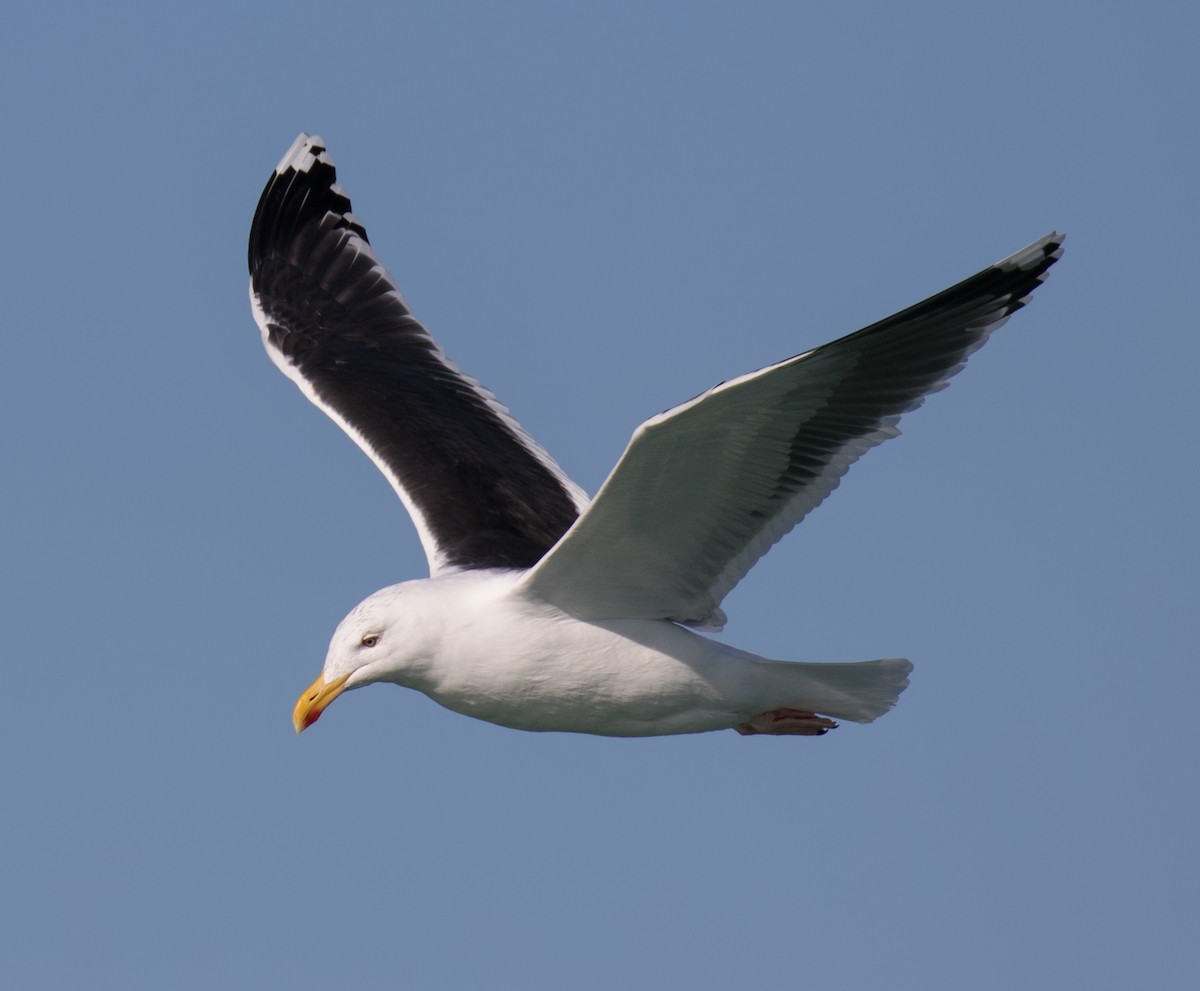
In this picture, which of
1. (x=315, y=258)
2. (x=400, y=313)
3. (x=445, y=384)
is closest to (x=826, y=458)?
(x=445, y=384)

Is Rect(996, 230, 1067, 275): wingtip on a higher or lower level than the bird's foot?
higher

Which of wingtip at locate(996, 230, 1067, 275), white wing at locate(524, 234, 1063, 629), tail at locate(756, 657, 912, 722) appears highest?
wingtip at locate(996, 230, 1067, 275)

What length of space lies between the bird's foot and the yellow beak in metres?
2.08

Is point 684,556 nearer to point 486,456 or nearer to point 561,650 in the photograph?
point 561,650

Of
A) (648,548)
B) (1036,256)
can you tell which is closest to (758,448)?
(648,548)

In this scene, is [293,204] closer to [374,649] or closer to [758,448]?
[374,649]

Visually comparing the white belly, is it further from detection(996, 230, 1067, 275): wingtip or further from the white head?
detection(996, 230, 1067, 275): wingtip

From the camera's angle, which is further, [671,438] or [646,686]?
[646,686]

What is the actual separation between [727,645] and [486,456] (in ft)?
8.02

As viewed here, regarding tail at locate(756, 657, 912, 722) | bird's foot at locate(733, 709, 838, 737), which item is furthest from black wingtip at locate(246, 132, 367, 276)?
tail at locate(756, 657, 912, 722)

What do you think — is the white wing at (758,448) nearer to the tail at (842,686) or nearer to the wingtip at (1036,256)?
the wingtip at (1036,256)

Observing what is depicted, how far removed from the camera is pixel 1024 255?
27.7ft

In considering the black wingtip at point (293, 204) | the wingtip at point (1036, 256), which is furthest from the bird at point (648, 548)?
the black wingtip at point (293, 204)

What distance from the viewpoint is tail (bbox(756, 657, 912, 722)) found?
9.91 meters
